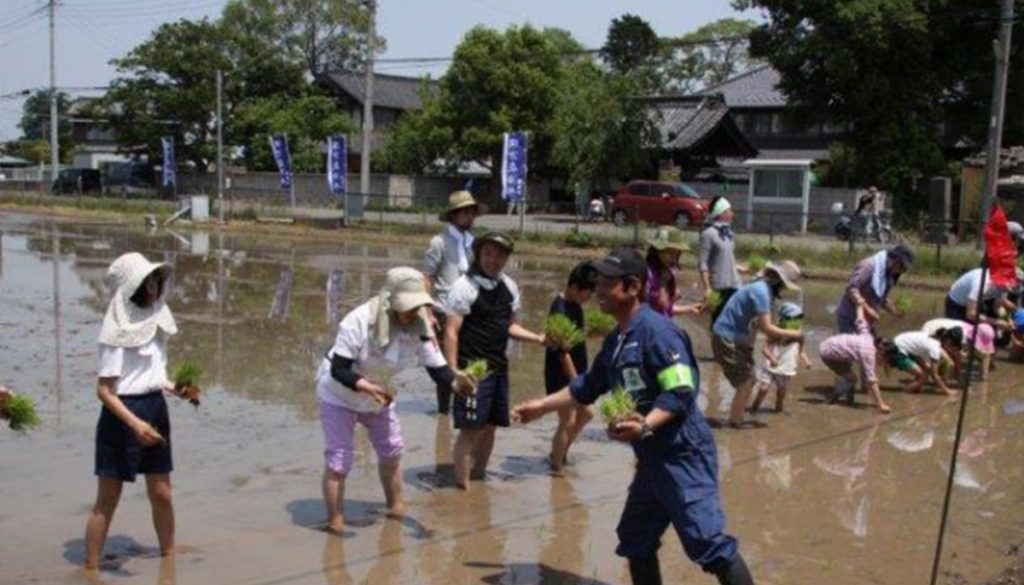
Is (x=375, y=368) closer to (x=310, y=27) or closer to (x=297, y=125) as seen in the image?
(x=297, y=125)

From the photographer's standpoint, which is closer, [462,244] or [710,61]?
[462,244]

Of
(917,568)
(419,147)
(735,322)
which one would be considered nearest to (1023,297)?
(735,322)

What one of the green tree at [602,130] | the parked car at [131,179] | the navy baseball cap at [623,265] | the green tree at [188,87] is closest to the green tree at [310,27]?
the green tree at [188,87]

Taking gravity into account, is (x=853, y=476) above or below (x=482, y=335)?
below

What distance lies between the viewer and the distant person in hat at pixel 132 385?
4.97m

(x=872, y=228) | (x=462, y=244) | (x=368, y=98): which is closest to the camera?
(x=462, y=244)

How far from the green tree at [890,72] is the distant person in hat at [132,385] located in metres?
31.3

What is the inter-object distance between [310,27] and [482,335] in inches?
2155

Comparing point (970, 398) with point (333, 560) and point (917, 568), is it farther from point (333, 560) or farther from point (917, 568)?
point (333, 560)

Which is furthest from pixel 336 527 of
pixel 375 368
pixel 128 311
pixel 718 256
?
pixel 718 256

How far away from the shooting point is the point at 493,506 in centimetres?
660

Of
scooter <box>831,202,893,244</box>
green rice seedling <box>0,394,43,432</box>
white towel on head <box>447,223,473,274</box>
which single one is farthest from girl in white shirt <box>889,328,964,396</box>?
scooter <box>831,202,893,244</box>

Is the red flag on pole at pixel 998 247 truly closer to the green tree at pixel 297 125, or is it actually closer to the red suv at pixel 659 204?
the red suv at pixel 659 204

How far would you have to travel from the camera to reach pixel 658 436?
4.35 meters
